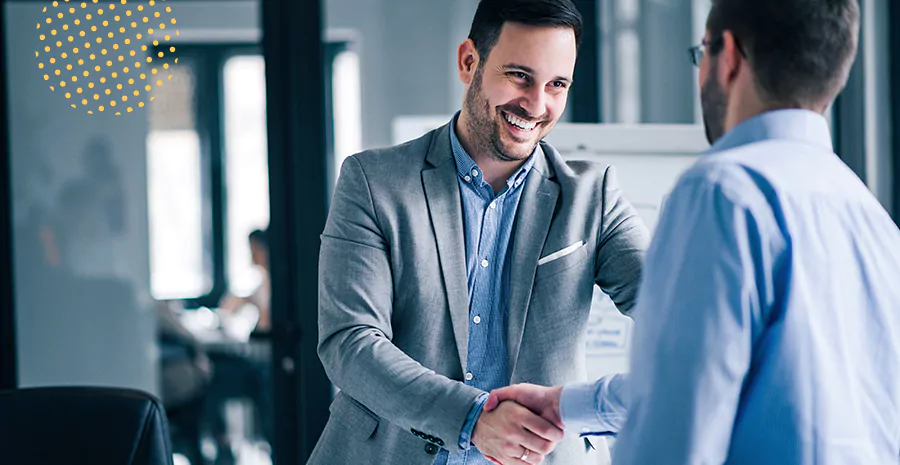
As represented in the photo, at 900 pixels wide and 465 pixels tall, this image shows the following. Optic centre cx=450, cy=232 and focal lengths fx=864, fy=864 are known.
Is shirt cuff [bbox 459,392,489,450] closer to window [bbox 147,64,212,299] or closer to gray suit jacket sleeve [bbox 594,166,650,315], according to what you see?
gray suit jacket sleeve [bbox 594,166,650,315]

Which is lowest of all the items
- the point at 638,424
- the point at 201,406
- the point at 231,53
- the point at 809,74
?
the point at 201,406

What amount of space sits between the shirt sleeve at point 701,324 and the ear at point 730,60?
0.58 feet

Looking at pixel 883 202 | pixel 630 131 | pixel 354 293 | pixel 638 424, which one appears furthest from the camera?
pixel 883 202

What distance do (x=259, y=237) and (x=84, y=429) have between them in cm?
143

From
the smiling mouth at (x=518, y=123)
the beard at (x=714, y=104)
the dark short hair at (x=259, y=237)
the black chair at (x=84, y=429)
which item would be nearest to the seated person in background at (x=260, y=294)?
the dark short hair at (x=259, y=237)

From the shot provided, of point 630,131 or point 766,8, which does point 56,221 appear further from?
point 766,8

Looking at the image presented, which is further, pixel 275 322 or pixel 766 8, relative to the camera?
pixel 275 322

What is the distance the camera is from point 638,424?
0.94 meters

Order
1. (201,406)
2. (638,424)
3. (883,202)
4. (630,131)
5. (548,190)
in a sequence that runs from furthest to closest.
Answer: (201,406), (883,202), (630,131), (548,190), (638,424)

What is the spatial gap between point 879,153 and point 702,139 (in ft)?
2.34

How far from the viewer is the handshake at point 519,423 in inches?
54.9

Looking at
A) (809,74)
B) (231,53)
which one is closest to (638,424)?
(809,74)

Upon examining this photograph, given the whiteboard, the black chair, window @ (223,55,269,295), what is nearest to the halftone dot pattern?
window @ (223,55,269,295)

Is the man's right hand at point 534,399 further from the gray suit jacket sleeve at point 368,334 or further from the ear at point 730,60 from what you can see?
the ear at point 730,60
